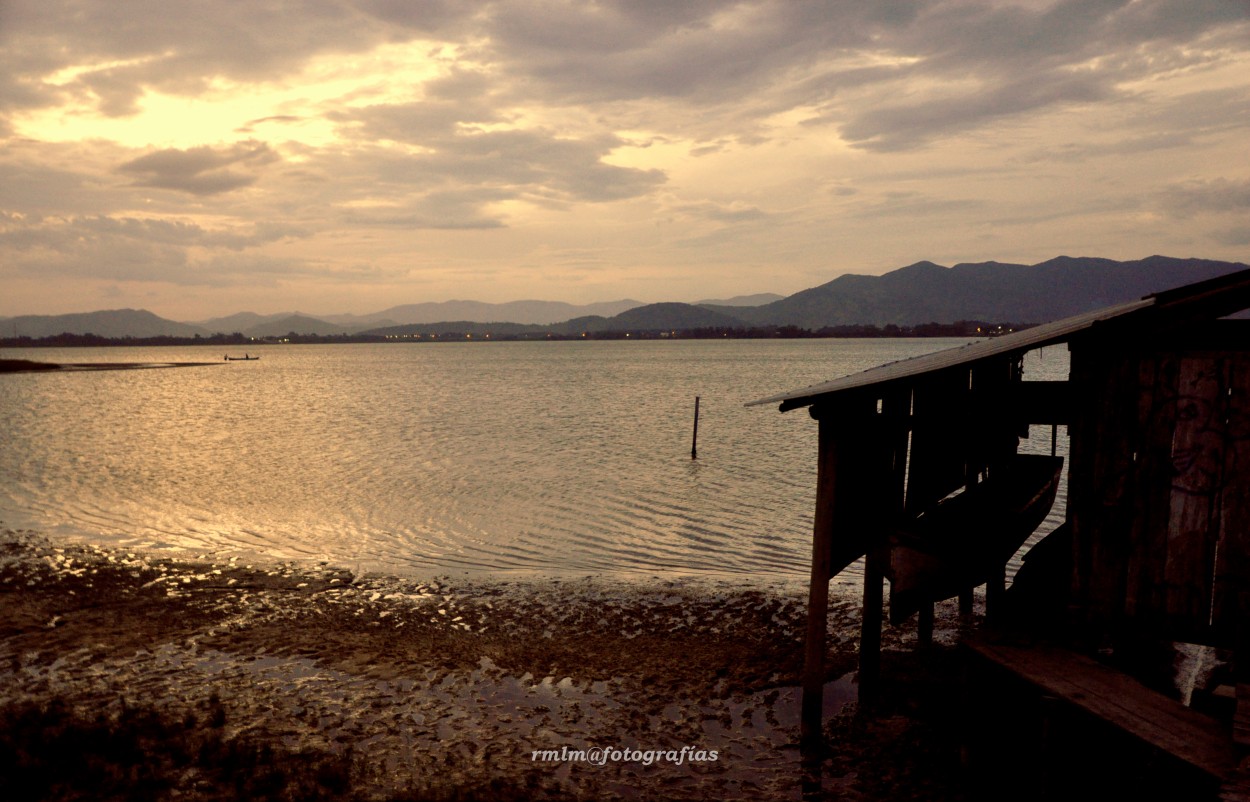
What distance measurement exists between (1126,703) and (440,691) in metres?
7.30

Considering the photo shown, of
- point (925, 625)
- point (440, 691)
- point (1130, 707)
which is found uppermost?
point (1130, 707)

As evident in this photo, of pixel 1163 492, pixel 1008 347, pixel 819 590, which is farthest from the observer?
pixel 819 590

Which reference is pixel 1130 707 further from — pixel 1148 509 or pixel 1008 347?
pixel 1008 347

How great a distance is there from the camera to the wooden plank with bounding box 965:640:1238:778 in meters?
5.11

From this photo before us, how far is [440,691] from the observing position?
9.59 meters

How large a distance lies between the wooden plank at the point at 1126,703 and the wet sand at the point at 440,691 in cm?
165

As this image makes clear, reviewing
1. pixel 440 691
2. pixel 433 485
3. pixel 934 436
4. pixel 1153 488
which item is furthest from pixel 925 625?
pixel 433 485

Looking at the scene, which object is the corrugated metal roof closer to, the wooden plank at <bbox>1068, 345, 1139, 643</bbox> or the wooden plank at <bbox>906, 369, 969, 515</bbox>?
the wooden plank at <bbox>1068, 345, 1139, 643</bbox>

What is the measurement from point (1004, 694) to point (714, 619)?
625cm

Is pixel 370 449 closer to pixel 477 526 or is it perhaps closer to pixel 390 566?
pixel 477 526

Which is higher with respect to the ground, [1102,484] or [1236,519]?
[1102,484]

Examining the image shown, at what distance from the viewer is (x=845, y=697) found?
30.6 ft

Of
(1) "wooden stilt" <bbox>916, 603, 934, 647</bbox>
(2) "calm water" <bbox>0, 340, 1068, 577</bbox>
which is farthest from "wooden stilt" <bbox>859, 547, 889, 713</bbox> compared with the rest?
(2) "calm water" <bbox>0, 340, 1068, 577</bbox>

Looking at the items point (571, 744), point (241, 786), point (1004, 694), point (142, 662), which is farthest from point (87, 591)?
point (1004, 694)
